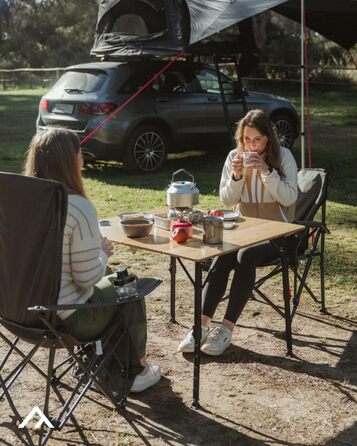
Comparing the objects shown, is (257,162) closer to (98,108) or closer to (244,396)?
(244,396)

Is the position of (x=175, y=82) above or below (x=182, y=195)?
above

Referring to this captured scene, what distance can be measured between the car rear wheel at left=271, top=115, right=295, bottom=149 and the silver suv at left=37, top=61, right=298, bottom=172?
683 millimetres

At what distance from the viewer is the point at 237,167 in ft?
14.5

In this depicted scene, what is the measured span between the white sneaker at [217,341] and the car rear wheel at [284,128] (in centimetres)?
769

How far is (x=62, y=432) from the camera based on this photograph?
325 centimetres

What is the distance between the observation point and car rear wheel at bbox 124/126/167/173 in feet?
32.1

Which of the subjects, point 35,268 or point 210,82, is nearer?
point 35,268

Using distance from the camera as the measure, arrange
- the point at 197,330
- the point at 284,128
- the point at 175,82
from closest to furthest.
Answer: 1. the point at 197,330
2. the point at 175,82
3. the point at 284,128

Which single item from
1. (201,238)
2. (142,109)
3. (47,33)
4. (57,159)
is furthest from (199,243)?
(47,33)

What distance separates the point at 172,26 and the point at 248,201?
552cm

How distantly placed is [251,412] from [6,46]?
→ 142 feet

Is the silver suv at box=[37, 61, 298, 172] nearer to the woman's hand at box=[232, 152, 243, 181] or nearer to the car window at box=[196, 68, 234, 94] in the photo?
the car window at box=[196, 68, 234, 94]

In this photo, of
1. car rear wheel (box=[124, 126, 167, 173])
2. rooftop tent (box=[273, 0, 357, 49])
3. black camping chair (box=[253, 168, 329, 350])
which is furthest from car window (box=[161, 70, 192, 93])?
black camping chair (box=[253, 168, 329, 350])

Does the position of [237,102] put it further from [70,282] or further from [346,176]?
[70,282]
